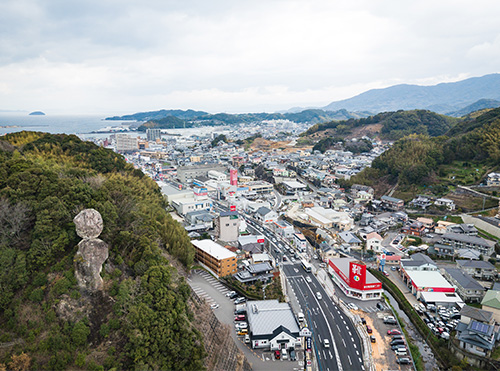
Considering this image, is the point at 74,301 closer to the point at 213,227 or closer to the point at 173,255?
the point at 173,255

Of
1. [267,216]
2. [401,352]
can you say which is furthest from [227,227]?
[401,352]

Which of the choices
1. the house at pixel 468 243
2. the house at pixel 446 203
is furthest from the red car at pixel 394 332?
the house at pixel 446 203

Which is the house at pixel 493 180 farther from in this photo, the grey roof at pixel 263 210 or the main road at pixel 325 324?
the main road at pixel 325 324

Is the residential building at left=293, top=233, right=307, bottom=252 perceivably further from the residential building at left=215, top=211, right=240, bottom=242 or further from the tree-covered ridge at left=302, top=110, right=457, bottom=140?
the tree-covered ridge at left=302, top=110, right=457, bottom=140

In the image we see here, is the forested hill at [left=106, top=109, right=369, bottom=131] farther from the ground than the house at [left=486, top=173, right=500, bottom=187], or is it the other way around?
the forested hill at [left=106, top=109, right=369, bottom=131]

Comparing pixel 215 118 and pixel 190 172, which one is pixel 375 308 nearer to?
pixel 190 172

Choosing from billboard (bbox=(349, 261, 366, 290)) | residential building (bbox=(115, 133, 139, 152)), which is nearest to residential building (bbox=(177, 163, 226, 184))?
residential building (bbox=(115, 133, 139, 152))
